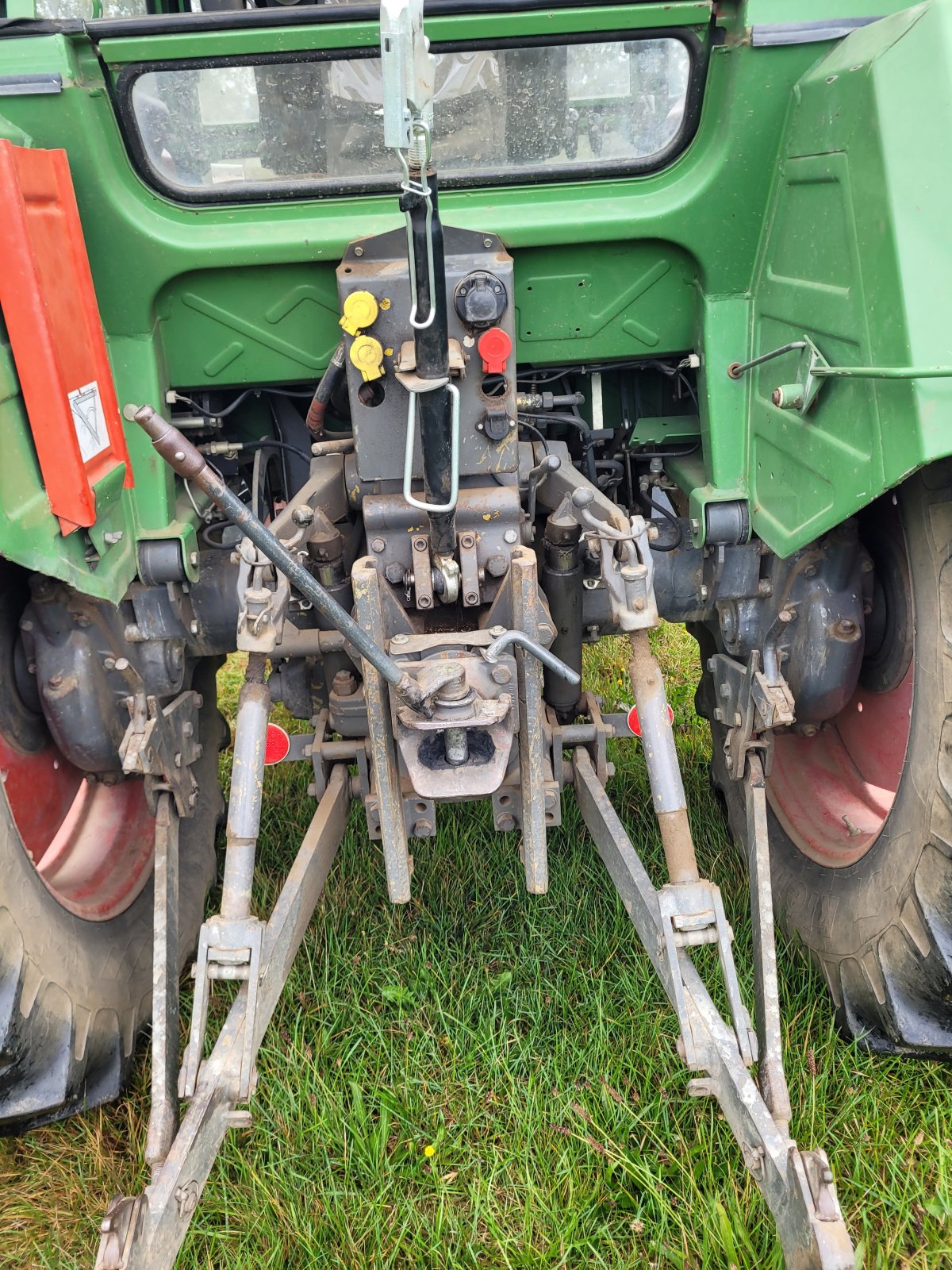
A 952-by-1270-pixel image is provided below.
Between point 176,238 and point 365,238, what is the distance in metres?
0.37

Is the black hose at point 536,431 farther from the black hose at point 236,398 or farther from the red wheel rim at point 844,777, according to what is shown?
the red wheel rim at point 844,777

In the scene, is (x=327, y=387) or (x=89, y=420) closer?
(x=89, y=420)

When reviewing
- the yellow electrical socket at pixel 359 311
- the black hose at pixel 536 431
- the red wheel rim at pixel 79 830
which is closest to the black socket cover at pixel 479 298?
the yellow electrical socket at pixel 359 311

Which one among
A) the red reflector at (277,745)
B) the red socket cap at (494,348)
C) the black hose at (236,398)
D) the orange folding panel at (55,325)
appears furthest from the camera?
the red reflector at (277,745)

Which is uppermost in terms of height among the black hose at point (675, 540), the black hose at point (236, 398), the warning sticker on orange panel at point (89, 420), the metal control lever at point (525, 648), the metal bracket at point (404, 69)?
the metal bracket at point (404, 69)

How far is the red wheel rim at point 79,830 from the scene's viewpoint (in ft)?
6.87

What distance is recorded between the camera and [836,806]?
2303mm

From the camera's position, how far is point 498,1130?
6.76ft

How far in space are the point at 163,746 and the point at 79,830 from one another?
41 cm

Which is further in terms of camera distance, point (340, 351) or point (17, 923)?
point (340, 351)

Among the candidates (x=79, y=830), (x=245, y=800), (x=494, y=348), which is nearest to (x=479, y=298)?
(x=494, y=348)

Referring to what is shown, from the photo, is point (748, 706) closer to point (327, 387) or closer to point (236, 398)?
point (327, 387)

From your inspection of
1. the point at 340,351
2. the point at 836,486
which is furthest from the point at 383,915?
the point at 836,486

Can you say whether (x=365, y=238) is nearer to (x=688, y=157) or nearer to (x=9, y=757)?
(x=688, y=157)
